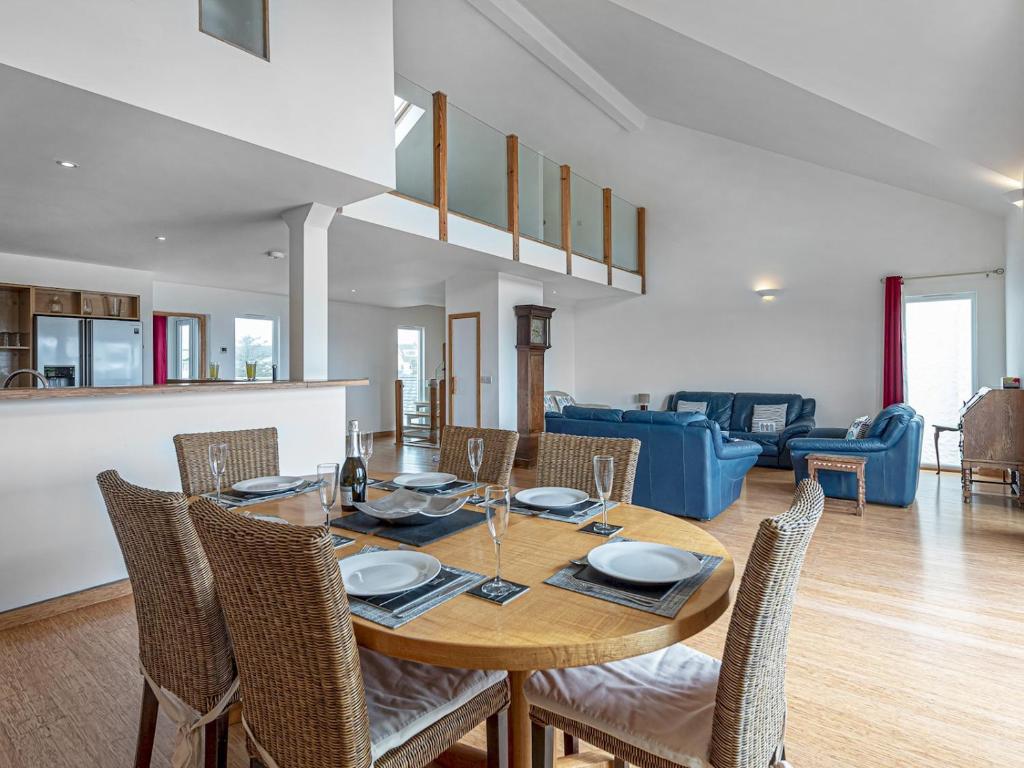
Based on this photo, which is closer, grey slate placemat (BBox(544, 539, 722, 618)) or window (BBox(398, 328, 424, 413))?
grey slate placemat (BBox(544, 539, 722, 618))

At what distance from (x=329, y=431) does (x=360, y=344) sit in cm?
570

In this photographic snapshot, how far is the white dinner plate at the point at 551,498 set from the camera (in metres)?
1.78

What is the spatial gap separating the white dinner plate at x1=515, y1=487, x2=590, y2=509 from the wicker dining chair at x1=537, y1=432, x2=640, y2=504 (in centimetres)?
22

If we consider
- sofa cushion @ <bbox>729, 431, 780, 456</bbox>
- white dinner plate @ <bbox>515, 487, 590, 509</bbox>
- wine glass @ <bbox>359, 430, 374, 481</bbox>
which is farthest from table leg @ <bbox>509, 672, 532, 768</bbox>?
sofa cushion @ <bbox>729, 431, 780, 456</bbox>

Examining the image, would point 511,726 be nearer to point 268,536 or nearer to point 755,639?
point 755,639

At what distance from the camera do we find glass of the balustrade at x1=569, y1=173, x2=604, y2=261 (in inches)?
284

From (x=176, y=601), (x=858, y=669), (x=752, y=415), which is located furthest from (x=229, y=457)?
(x=752, y=415)

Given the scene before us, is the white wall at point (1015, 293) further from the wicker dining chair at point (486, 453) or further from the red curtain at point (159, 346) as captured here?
the red curtain at point (159, 346)

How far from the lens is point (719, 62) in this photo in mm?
4430

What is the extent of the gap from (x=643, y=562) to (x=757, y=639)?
0.33m

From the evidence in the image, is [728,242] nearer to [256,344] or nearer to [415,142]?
[415,142]

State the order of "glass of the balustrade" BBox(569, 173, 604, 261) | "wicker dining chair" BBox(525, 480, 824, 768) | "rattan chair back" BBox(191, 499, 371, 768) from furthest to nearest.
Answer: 1. "glass of the balustrade" BBox(569, 173, 604, 261)
2. "wicker dining chair" BBox(525, 480, 824, 768)
3. "rattan chair back" BBox(191, 499, 371, 768)

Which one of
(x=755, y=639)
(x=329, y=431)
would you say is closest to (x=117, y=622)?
(x=329, y=431)

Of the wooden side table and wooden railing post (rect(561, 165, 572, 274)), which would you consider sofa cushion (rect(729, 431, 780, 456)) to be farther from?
wooden railing post (rect(561, 165, 572, 274))
